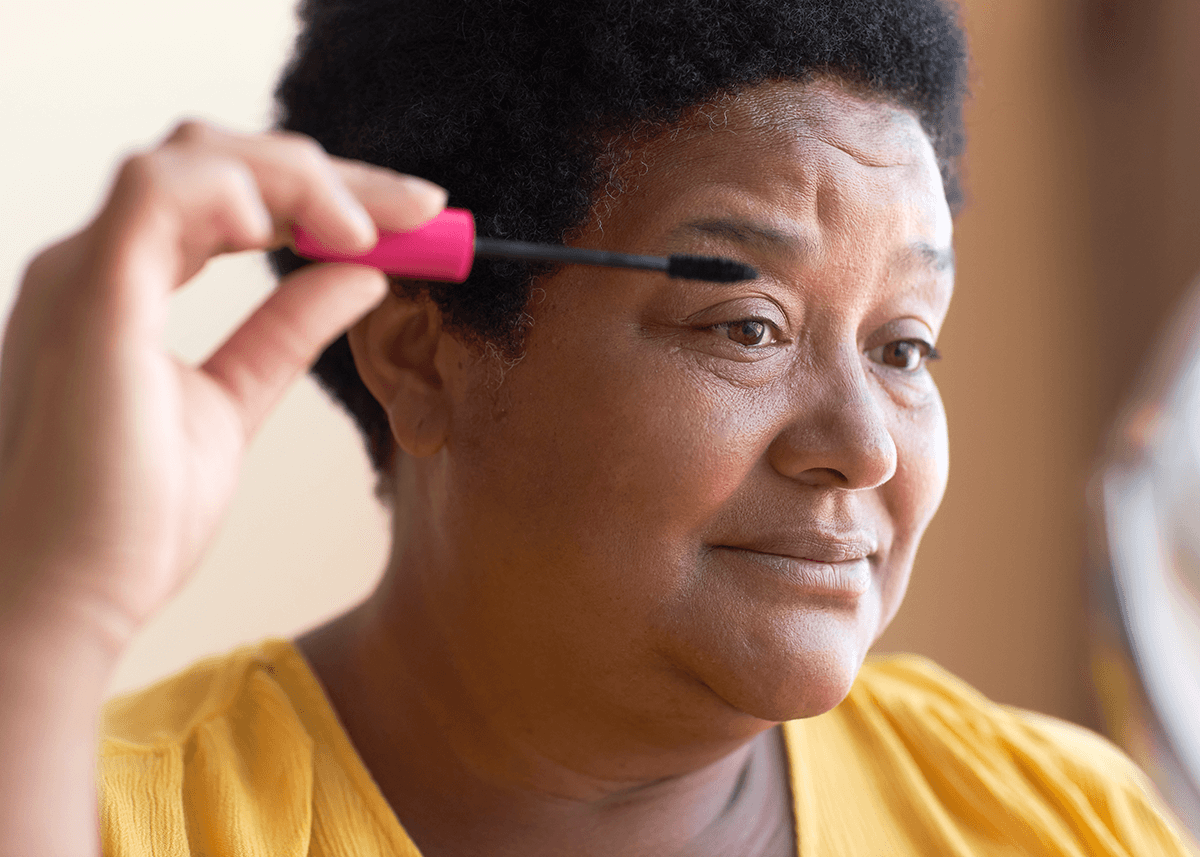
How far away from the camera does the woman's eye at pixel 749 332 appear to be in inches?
34.5

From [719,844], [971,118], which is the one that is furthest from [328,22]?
[971,118]

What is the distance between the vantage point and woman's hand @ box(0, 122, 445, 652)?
1.92ft

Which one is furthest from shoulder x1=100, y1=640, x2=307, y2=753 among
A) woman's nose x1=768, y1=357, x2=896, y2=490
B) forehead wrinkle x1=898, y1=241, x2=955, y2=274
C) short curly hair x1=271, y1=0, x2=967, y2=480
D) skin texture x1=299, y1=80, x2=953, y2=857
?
forehead wrinkle x1=898, y1=241, x2=955, y2=274

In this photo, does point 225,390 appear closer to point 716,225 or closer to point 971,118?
point 716,225

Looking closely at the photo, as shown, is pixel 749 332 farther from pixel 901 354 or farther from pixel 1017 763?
pixel 1017 763

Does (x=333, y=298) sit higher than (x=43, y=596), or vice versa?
(x=333, y=298)

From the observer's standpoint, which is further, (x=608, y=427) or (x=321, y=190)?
(x=608, y=427)

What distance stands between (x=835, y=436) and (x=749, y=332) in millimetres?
104

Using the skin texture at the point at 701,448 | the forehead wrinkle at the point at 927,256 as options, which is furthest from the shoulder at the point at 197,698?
the forehead wrinkle at the point at 927,256

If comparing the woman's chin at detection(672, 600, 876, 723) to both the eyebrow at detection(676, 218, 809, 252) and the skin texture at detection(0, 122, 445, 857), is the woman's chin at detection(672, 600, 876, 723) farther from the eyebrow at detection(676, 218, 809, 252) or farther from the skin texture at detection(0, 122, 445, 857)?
the skin texture at detection(0, 122, 445, 857)

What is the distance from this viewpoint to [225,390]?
66 cm

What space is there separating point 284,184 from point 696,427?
0.36 meters

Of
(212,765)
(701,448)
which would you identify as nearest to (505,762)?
(212,765)

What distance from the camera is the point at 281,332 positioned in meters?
0.66
